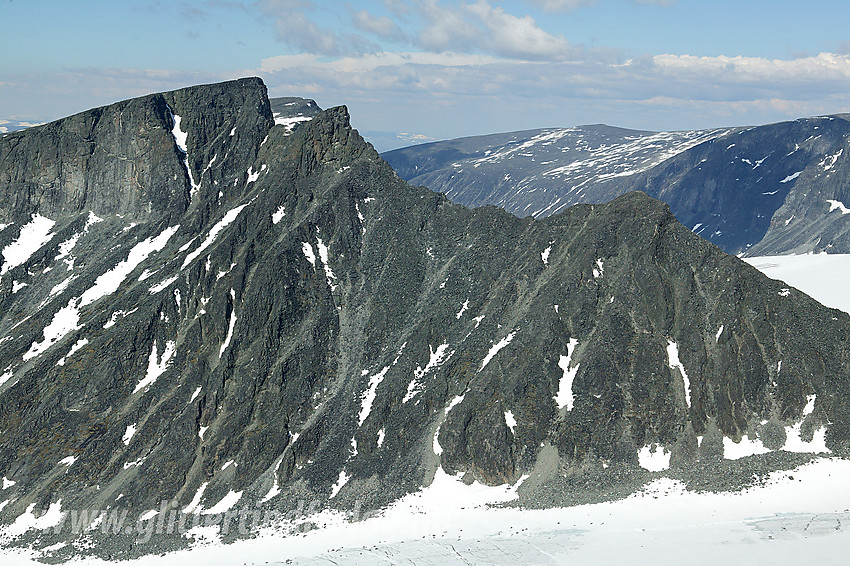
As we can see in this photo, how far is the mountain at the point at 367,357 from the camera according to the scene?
91.6m

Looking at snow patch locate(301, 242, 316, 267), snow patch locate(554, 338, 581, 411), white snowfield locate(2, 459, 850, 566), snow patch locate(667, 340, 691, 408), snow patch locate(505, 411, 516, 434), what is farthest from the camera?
snow patch locate(301, 242, 316, 267)

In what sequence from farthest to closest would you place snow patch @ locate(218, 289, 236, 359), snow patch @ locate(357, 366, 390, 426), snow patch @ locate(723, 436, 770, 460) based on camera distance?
snow patch @ locate(218, 289, 236, 359), snow patch @ locate(357, 366, 390, 426), snow patch @ locate(723, 436, 770, 460)

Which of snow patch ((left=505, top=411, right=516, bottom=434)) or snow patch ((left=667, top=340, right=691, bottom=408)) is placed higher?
snow patch ((left=667, top=340, right=691, bottom=408))

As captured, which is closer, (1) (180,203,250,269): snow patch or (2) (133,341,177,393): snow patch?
(2) (133,341,177,393): snow patch

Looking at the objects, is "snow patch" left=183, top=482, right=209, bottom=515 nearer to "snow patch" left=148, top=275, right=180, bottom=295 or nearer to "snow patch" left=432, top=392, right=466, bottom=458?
"snow patch" left=432, top=392, right=466, bottom=458

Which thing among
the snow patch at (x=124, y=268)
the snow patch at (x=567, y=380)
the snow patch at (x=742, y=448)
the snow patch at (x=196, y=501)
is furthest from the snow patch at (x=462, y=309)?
the snow patch at (x=124, y=268)

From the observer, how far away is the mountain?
91562 mm

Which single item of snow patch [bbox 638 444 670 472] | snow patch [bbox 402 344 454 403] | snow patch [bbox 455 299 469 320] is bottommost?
snow patch [bbox 638 444 670 472]

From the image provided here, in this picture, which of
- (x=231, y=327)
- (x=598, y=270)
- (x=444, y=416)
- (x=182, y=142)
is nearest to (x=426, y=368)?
(x=444, y=416)

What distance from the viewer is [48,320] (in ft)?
382

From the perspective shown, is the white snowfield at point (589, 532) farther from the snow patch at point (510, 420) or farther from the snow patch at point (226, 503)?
the snow patch at point (510, 420)

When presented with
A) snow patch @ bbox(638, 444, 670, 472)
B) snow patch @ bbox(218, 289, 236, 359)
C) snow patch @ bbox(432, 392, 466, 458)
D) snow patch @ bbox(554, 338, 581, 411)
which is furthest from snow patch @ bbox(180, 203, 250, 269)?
snow patch @ bbox(638, 444, 670, 472)

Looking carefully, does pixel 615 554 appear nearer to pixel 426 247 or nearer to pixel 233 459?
pixel 233 459

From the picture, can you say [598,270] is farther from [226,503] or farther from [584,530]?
[226,503]
